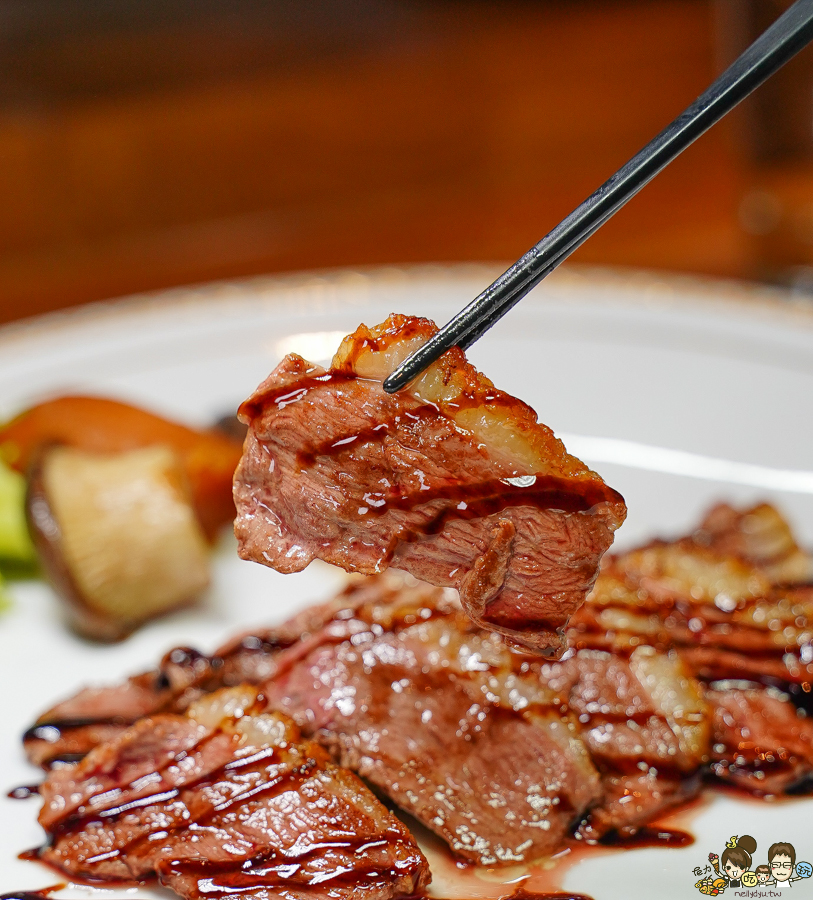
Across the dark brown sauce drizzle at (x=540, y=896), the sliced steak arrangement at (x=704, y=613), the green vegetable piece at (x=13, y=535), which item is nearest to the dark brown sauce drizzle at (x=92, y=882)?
the dark brown sauce drizzle at (x=540, y=896)

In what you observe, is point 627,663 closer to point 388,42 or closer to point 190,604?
point 190,604

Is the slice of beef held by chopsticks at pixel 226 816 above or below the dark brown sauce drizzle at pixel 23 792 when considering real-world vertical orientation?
below

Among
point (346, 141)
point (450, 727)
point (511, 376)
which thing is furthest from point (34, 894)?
point (346, 141)

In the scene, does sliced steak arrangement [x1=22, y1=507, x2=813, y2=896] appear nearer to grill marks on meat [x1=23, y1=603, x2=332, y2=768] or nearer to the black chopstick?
grill marks on meat [x1=23, y1=603, x2=332, y2=768]

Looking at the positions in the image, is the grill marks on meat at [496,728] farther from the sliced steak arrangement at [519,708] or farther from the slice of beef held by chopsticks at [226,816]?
the slice of beef held by chopsticks at [226,816]

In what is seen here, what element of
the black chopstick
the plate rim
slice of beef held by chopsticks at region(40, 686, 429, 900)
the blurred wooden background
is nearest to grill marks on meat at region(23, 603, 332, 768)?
slice of beef held by chopsticks at region(40, 686, 429, 900)

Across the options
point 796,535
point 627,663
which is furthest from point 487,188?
point 627,663

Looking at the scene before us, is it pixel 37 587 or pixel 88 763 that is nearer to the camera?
pixel 88 763
